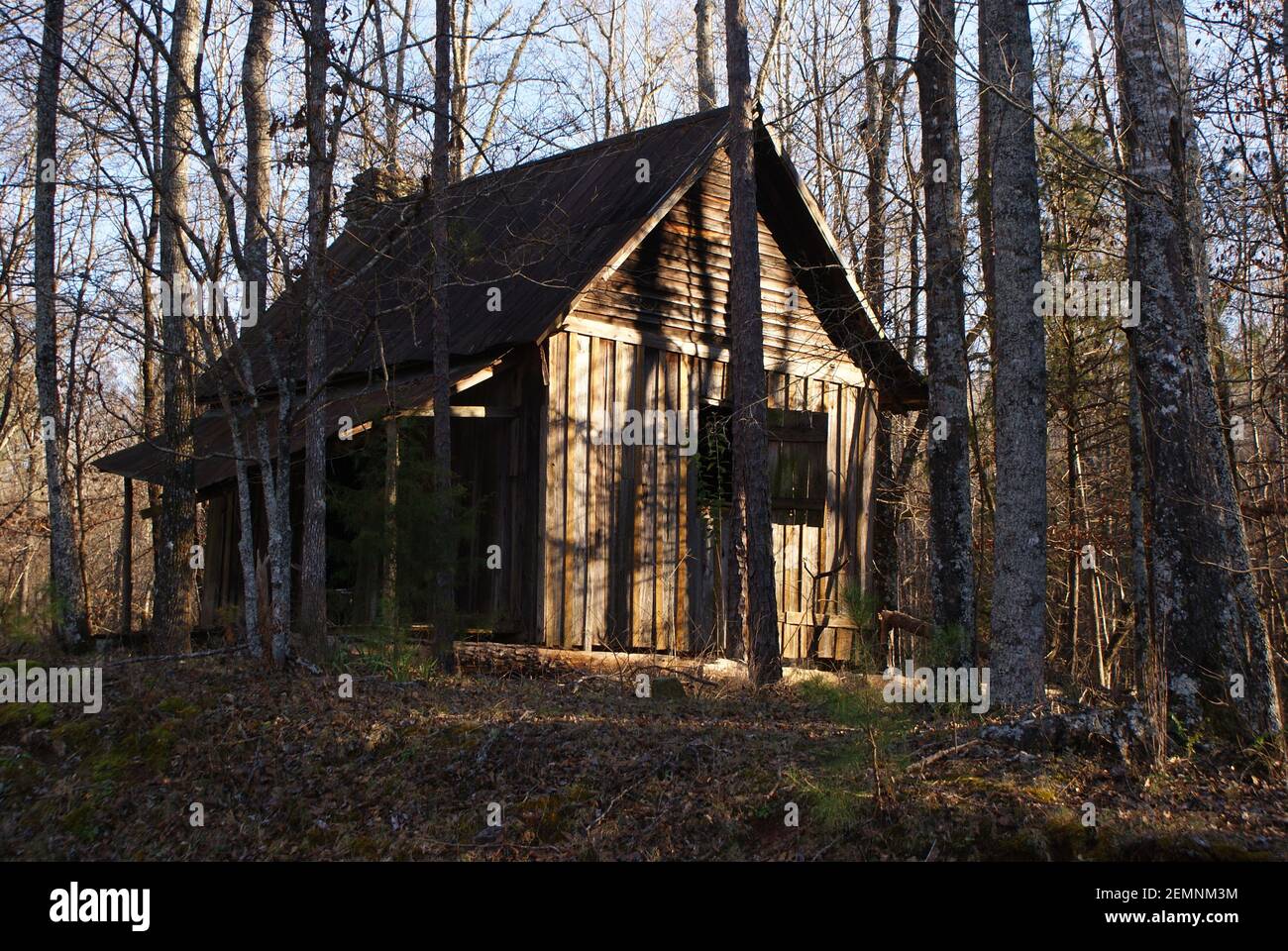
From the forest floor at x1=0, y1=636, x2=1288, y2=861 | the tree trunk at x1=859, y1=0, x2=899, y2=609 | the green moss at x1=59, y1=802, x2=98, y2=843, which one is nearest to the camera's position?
the forest floor at x1=0, y1=636, x2=1288, y2=861

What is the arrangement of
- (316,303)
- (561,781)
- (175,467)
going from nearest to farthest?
(561,781) → (316,303) → (175,467)

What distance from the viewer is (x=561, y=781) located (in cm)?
793

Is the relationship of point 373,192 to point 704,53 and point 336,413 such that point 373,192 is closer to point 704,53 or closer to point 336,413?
point 336,413

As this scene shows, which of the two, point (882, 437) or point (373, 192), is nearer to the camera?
point (373, 192)

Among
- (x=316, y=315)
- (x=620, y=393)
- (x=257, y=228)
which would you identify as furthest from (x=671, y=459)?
(x=257, y=228)

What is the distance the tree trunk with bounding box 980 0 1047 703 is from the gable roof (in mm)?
3288

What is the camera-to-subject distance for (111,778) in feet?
28.4

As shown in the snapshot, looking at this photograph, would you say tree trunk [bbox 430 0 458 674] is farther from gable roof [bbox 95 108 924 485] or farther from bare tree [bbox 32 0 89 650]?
bare tree [bbox 32 0 89 650]

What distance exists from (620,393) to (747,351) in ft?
7.11

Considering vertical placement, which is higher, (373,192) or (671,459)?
(373,192)

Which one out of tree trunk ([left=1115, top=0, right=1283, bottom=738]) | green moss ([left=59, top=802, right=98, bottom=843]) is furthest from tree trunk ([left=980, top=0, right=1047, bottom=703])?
green moss ([left=59, top=802, right=98, bottom=843])

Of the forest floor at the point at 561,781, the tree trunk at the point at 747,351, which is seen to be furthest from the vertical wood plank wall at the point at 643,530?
the forest floor at the point at 561,781

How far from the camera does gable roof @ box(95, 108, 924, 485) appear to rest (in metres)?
12.6

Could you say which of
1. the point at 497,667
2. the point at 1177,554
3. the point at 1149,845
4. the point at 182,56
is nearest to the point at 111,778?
the point at 497,667
